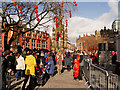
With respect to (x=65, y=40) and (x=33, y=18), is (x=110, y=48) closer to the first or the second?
(x=33, y=18)

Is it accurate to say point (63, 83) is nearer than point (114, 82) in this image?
No

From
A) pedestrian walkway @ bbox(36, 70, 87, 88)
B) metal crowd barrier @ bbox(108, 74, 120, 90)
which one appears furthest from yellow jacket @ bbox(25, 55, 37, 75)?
metal crowd barrier @ bbox(108, 74, 120, 90)

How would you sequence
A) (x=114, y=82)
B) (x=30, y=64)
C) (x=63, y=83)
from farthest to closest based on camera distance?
(x=63, y=83) < (x=30, y=64) < (x=114, y=82)

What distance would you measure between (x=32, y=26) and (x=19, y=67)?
3.57m

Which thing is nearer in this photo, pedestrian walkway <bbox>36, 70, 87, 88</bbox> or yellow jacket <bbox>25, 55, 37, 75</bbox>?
yellow jacket <bbox>25, 55, 37, 75</bbox>

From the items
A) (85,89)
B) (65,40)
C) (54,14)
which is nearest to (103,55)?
(85,89)

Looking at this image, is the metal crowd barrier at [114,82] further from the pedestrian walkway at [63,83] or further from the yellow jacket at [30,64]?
the pedestrian walkway at [63,83]

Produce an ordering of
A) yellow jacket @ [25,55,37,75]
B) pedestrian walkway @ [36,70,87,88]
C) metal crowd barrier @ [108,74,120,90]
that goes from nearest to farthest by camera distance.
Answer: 1. metal crowd barrier @ [108,74,120,90]
2. yellow jacket @ [25,55,37,75]
3. pedestrian walkway @ [36,70,87,88]

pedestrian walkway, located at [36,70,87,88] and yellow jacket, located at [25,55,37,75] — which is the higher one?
yellow jacket, located at [25,55,37,75]

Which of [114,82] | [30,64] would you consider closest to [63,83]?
[30,64]

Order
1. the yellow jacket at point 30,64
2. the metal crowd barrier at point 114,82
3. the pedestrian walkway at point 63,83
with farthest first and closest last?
the pedestrian walkway at point 63,83 → the yellow jacket at point 30,64 → the metal crowd barrier at point 114,82

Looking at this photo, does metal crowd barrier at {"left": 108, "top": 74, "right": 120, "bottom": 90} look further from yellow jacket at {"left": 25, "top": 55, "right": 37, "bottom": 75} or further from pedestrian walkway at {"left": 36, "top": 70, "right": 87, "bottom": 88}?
pedestrian walkway at {"left": 36, "top": 70, "right": 87, "bottom": 88}

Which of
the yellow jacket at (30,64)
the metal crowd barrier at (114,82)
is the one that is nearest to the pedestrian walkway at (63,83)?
the yellow jacket at (30,64)

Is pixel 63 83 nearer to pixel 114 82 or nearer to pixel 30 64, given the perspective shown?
pixel 30 64
